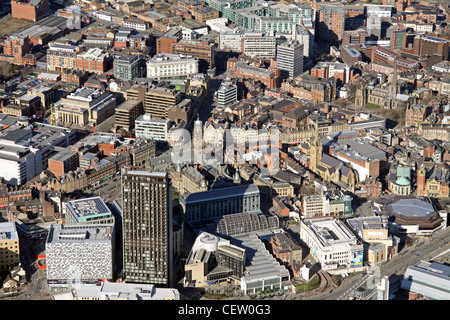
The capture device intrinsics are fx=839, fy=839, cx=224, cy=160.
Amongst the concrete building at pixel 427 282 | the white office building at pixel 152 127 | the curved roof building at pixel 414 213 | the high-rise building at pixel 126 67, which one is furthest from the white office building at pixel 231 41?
the concrete building at pixel 427 282

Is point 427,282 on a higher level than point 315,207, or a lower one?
lower

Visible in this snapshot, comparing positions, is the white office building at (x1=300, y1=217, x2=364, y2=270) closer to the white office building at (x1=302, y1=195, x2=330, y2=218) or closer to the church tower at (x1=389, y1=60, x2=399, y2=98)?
the white office building at (x1=302, y1=195, x2=330, y2=218)

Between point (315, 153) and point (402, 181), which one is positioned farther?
point (315, 153)

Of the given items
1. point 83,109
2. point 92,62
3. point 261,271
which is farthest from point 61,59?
point 261,271

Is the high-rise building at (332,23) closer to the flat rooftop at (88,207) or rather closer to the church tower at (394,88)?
the church tower at (394,88)

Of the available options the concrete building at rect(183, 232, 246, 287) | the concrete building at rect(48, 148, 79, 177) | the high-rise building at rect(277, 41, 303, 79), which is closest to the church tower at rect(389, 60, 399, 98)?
the high-rise building at rect(277, 41, 303, 79)

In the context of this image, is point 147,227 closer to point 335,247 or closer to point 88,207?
point 88,207
